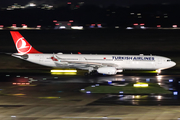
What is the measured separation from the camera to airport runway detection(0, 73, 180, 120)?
2244 centimetres

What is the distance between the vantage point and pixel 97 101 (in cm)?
2741

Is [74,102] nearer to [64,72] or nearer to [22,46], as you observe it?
[64,72]

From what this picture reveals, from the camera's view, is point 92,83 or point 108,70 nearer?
point 92,83

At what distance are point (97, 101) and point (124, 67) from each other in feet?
60.1

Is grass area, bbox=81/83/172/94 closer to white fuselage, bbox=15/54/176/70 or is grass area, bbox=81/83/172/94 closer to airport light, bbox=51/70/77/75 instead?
white fuselage, bbox=15/54/176/70

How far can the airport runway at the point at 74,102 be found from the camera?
22438mm

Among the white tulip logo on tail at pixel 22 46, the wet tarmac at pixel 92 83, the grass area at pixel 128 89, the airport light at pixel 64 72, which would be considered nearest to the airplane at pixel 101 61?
the airport light at pixel 64 72

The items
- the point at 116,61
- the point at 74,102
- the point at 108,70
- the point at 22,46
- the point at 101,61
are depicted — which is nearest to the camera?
the point at 74,102

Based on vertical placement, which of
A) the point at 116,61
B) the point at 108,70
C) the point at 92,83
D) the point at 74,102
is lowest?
the point at 74,102

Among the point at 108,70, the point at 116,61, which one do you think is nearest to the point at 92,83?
the point at 108,70

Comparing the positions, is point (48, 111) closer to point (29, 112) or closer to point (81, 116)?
point (29, 112)

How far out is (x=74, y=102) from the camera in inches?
1062

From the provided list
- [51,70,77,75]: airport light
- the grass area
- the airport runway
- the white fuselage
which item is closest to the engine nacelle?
the white fuselage

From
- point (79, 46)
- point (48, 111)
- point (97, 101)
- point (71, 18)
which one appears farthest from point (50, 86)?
point (71, 18)
